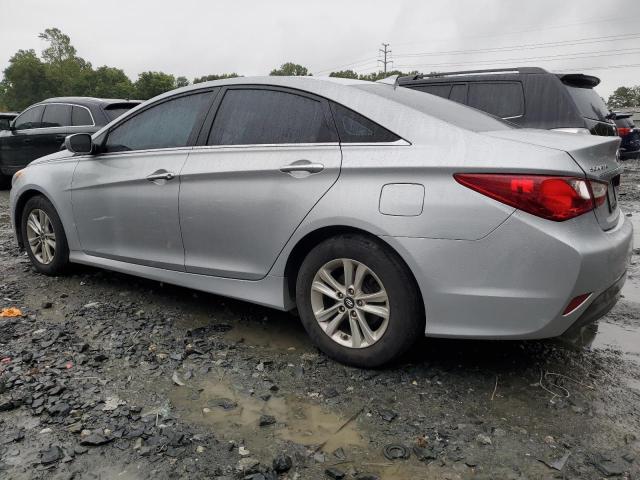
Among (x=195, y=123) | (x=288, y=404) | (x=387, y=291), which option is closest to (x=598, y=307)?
(x=387, y=291)

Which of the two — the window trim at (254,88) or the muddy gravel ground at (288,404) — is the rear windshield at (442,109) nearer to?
the window trim at (254,88)

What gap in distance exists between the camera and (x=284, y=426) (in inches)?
97.9

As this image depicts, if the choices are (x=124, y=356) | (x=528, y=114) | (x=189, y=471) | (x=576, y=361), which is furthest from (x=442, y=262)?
(x=528, y=114)

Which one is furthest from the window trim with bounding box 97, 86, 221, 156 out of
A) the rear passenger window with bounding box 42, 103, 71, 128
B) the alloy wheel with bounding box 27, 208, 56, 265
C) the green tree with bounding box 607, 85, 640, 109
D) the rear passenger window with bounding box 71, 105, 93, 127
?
the green tree with bounding box 607, 85, 640, 109

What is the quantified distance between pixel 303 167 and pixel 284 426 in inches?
52.8

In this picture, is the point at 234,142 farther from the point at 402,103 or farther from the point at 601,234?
the point at 601,234

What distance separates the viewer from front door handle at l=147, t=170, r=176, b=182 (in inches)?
142

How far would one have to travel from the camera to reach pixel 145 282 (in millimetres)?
4699

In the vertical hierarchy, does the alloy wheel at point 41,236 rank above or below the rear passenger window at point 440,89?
below

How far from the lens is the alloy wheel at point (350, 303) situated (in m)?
2.84

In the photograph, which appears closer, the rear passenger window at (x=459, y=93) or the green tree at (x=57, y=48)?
the rear passenger window at (x=459, y=93)

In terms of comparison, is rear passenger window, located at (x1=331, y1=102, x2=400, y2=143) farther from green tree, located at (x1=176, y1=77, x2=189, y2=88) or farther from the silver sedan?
green tree, located at (x1=176, y1=77, x2=189, y2=88)

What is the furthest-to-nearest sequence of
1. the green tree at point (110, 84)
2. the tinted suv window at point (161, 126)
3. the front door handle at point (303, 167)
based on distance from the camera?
1. the green tree at point (110, 84)
2. the tinted suv window at point (161, 126)
3. the front door handle at point (303, 167)

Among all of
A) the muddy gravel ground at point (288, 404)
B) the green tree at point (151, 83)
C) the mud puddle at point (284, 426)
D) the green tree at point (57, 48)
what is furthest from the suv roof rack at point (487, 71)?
the green tree at point (57, 48)
